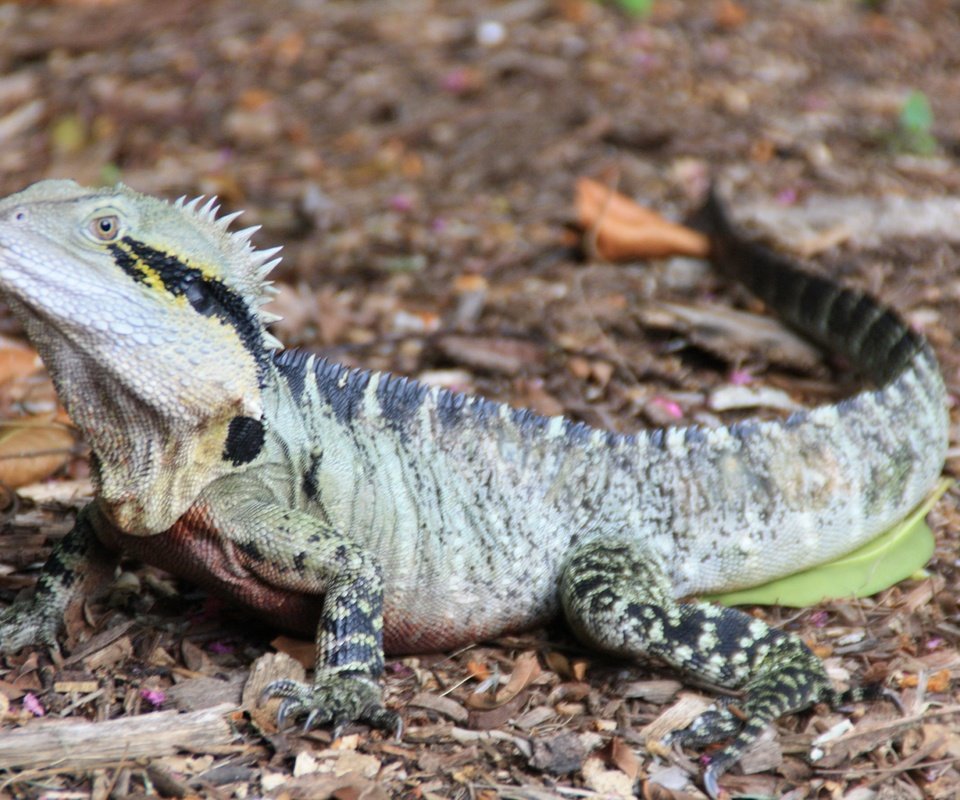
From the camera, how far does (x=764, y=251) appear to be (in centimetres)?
723

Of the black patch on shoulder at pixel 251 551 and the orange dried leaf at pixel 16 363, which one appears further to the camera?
the orange dried leaf at pixel 16 363

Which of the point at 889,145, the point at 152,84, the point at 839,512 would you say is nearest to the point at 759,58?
the point at 889,145

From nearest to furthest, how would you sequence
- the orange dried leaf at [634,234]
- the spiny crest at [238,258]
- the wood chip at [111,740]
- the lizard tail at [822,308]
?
1. the wood chip at [111,740]
2. the spiny crest at [238,258]
3. the lizard tail at [822,308]
4. the orange dried leaf at [634,234]

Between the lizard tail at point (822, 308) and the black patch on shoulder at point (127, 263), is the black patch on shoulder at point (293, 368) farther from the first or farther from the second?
the lizard tail at point (822, 308)

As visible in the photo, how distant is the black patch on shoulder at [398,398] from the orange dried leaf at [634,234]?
3590 millimetres

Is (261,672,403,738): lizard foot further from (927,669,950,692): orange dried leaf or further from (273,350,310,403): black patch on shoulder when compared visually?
(927,669,950,692): orange dried leaf

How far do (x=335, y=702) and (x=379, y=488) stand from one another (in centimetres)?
91

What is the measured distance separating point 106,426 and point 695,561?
2495 mm

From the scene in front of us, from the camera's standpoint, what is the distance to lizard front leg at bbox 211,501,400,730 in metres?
4.22

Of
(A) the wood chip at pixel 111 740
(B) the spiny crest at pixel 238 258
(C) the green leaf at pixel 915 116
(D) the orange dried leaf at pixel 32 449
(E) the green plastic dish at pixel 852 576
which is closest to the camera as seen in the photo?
(A) the wood chip at pixel 111 740

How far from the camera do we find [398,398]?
4.82 meters

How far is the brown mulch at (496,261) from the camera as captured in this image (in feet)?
13.6

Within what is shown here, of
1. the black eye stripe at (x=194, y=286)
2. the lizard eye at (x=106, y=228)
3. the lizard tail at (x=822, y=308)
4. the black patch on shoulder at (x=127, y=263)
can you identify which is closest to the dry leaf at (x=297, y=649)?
the black eye stripe at (x=194, y=286)

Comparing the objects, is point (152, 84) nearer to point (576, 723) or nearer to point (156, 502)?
point (156, 502)
